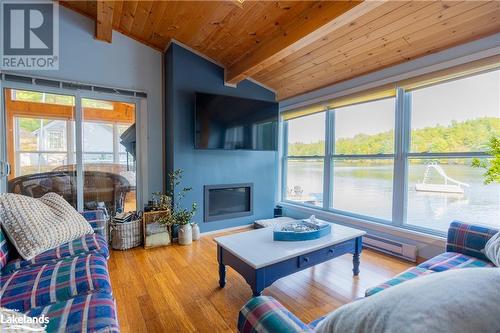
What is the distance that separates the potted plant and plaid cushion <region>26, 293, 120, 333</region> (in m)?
1.92

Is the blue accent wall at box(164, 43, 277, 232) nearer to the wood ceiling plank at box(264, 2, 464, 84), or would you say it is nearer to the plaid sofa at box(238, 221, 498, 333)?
the wood ceiling plank at box(264, 2, 464, 84)

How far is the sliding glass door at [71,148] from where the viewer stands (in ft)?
9.07

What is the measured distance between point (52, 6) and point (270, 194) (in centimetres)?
387

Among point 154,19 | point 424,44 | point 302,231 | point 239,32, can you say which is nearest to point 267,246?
point 302,231

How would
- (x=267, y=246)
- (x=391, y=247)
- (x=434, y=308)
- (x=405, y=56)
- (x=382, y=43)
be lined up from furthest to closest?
(x=391, y=247) → (x=405, y=56) → (x=382, y=43) → (x=267, y=246) → (x=434, y=308)

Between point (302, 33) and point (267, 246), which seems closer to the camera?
point (267, 246)

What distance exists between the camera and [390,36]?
7.79 ft

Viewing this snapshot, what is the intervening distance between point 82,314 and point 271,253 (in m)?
1.13

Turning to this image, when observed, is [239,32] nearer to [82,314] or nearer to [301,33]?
[301,33]

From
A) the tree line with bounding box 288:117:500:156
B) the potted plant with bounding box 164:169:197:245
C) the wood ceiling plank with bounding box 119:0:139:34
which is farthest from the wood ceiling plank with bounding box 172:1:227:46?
the tree line with bounding box 288:117:500:156

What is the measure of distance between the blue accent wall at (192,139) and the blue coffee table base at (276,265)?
1.60 m

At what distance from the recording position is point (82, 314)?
1.04 m

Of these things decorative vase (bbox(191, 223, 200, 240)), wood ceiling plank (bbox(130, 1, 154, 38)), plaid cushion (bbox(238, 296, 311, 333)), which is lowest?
decorative vase (bbox(191, 223, 200, 240))

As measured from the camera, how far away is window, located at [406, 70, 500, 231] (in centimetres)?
227
